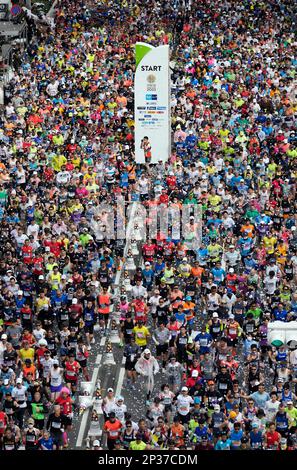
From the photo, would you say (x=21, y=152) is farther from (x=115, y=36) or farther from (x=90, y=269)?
(x=115, y=36)

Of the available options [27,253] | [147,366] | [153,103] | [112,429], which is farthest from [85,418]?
[153,103]

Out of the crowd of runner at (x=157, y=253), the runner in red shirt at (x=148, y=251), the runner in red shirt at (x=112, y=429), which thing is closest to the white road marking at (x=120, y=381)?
the crowd of runner at (x=157, y=253)

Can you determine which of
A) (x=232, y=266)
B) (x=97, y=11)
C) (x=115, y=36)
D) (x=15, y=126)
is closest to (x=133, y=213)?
(x=232, y=266)

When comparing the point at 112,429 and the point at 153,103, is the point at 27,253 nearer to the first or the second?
the point at 112,429

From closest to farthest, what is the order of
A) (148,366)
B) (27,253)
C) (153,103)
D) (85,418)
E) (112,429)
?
1. (112,429)
2. (85,418)
3. (148,366)
4. (27,253)
5. (153,103)

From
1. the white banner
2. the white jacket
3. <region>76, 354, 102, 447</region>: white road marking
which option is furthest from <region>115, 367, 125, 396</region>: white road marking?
the white banner

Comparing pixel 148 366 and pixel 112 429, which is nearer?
pixel 112 429

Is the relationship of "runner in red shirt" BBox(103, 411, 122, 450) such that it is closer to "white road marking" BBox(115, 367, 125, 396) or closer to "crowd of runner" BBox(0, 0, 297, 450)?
"crowd of runner" BBox(0, 0, 297, 450)

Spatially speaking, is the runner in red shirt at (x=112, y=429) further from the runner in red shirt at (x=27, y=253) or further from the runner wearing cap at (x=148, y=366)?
the runner in red shirt at (x=27, y=253)
